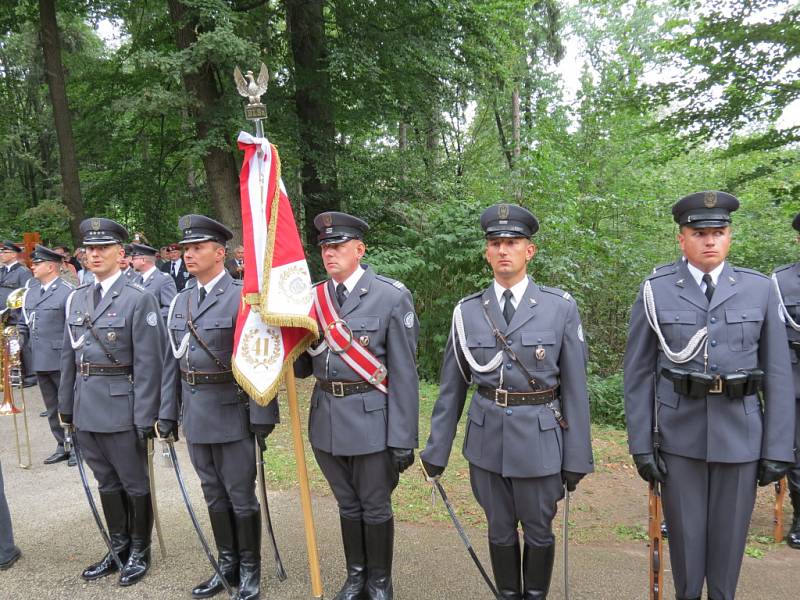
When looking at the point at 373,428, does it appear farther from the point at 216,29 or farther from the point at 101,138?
the point at 101,138

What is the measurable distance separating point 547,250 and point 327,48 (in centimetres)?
572

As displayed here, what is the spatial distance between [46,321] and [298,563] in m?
4.76

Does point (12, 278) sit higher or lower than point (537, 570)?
higher

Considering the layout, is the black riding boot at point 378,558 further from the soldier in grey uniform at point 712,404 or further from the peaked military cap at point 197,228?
the peaked military cap at point 197,228

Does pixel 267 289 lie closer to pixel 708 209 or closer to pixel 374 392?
pixel 374 392

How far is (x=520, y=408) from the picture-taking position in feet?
9.98

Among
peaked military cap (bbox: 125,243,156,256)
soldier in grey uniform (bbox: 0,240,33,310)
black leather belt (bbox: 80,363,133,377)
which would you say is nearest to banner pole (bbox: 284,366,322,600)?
black leather belt (bbox: 80,363,133,377)

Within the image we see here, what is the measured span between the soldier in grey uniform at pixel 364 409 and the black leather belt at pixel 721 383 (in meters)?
1.45

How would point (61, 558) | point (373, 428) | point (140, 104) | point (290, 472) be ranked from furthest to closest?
point (140, 104)
point (290, 472)
point (61, 558)
point (373, 428)

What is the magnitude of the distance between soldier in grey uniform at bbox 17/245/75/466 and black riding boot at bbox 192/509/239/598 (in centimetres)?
388

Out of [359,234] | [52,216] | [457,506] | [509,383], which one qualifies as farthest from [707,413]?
[52,216]

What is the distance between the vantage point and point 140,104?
9438mm

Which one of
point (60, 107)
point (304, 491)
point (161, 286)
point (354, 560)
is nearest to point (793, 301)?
point (354, 560)

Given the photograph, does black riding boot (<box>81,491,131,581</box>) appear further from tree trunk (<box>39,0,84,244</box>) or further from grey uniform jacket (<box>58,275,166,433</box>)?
tree trunk (<box>39,0,84,244</box>)
